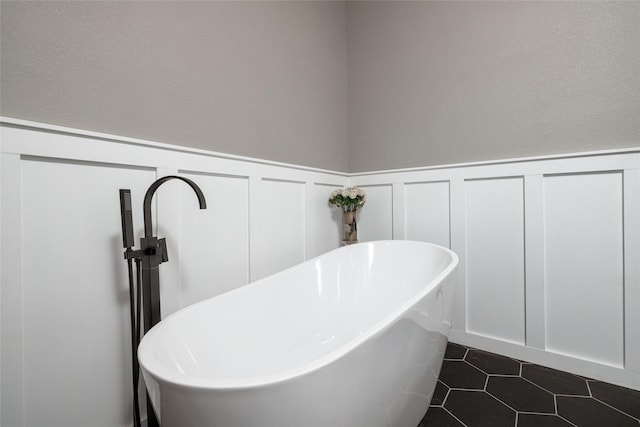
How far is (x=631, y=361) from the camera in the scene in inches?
49.5

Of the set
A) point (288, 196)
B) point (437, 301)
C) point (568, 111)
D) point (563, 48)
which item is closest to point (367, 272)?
point (288, 196)

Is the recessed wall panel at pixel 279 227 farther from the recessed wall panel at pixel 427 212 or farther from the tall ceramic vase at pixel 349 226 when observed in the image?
the recessed wall panel at pixel 427 212

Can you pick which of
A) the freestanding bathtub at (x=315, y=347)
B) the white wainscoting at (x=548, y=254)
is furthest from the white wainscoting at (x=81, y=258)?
the white wainscoting at (x=548, y=254)

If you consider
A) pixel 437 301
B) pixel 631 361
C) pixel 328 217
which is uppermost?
pixel 328 217

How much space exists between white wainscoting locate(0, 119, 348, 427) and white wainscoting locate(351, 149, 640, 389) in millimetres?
1355

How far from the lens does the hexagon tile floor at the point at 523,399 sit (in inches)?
41.7

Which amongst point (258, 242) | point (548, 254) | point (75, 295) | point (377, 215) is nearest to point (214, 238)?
point (258, 242)

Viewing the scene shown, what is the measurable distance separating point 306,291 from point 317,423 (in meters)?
0.87

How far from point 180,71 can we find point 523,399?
77.0 inches

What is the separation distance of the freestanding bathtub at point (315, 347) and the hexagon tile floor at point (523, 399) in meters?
0.22

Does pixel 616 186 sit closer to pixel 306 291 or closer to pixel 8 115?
pixel 306 291

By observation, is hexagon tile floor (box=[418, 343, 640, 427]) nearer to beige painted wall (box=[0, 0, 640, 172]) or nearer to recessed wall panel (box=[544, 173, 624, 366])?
recessed wall panel (box=[544, 173, 624, 366])

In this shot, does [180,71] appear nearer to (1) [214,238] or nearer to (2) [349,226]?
(1) [214,238]

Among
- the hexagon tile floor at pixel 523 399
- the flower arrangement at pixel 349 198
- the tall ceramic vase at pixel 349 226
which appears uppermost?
the flower arrangement at pixel 349 198
